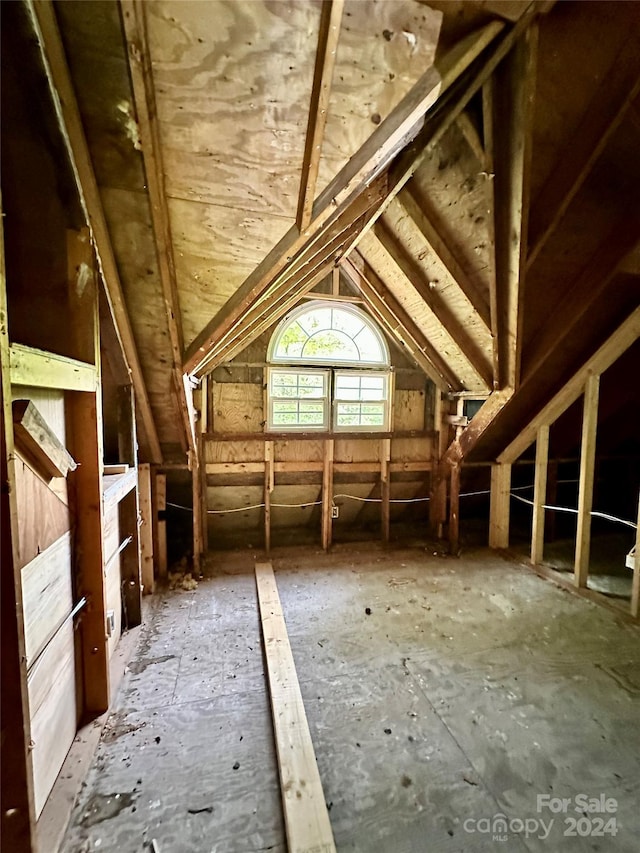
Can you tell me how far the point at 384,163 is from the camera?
159cm

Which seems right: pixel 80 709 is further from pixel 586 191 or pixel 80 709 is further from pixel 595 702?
pixel 586 191

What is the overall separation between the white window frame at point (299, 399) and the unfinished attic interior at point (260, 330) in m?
0.52

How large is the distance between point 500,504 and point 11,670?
415 centimetres

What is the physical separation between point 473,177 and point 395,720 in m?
2.95

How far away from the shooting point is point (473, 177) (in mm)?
2131

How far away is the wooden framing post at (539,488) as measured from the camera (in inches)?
135

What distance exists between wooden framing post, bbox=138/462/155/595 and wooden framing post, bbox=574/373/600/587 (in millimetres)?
3532

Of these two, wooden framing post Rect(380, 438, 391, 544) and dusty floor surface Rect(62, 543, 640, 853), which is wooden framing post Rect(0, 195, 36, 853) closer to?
dusty floor surface Rect(62, 543, 640, 853)

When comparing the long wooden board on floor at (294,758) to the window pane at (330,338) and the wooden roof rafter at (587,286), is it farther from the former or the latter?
the wooden roof rafter at (587,286)

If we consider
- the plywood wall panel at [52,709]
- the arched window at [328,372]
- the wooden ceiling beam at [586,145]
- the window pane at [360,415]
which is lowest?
the plywood wall panel at [52,709]

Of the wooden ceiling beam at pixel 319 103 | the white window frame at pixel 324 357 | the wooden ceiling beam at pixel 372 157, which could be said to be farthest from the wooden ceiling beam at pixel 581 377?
the wooden ceiling beam at pixel 319 103

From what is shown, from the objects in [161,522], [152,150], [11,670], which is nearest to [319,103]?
[152,150]

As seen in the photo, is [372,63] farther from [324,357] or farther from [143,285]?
[324,357]

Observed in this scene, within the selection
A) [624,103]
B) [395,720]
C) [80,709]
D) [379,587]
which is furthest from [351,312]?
[80,709]
